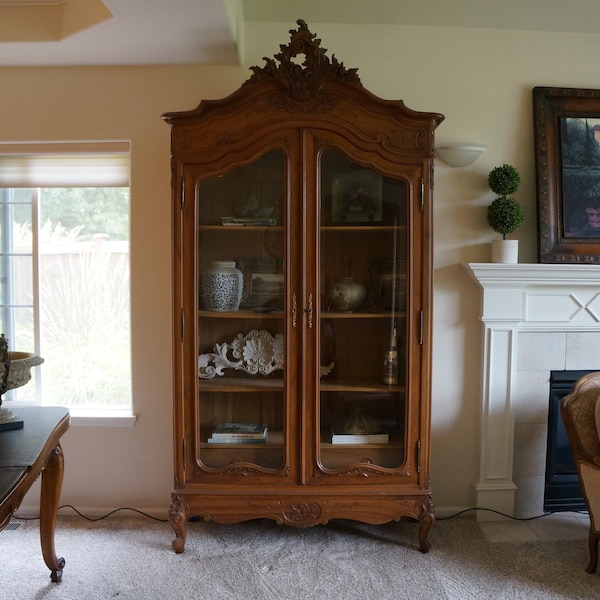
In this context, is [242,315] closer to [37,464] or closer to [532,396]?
[37,464]

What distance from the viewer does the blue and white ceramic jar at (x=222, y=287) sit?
2.26 meters

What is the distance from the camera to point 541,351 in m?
2.61

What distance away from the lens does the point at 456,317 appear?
2619 millimetres

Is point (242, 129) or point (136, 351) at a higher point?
point (242, 129)

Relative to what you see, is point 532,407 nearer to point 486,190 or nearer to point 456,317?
point 456,317

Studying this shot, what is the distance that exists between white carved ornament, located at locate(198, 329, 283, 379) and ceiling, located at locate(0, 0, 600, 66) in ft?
3.97

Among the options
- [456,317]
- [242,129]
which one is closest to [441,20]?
[242,129]

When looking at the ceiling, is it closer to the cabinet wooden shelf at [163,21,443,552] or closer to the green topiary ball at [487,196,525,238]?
the cabinet wooden shelf at [163,21,443,552]

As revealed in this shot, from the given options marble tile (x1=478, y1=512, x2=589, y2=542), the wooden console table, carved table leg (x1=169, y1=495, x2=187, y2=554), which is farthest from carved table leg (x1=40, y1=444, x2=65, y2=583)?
marble tile (x1=478, y1=512, x2=589, y2=542)

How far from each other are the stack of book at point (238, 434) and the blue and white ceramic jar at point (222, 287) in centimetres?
50

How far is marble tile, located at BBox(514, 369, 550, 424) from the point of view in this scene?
8.57ft

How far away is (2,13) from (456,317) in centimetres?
234

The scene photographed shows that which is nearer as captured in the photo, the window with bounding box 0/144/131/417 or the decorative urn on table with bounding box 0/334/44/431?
the decorative urn on table with bounding box 0/334/44/431

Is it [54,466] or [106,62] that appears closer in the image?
[54,466]
